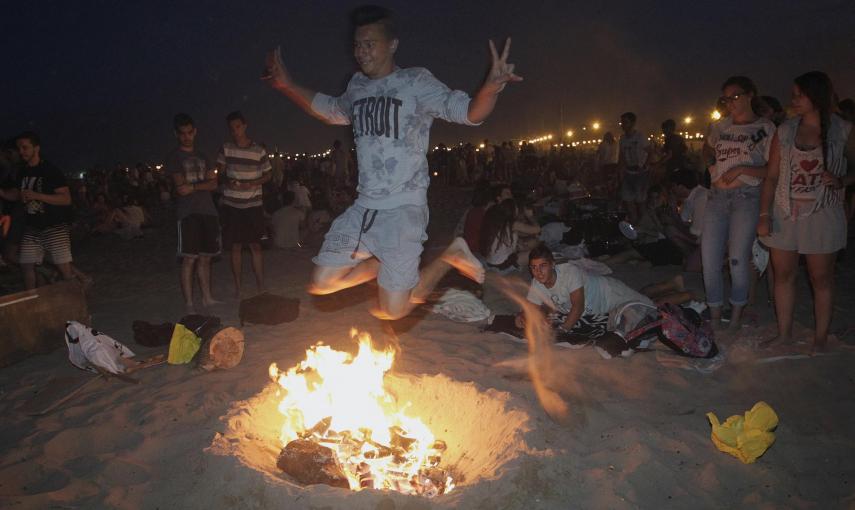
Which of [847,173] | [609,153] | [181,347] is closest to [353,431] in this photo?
[181,347]

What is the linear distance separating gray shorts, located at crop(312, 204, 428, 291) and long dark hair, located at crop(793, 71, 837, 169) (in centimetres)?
296

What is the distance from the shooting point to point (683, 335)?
4.32m

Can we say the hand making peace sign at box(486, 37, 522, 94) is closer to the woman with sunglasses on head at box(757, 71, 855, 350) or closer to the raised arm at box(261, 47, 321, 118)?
the raised arm at box(261, 47, 321, 118)

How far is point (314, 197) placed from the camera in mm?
17703

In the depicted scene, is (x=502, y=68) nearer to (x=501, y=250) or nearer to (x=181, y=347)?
(x=181, y=347)

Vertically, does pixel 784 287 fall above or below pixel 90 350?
above

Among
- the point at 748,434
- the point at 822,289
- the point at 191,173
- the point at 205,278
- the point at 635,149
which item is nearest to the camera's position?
the point at 748,434

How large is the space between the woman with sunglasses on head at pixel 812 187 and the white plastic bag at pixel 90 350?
541cm

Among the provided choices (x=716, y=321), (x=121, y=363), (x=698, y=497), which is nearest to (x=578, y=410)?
(x=698, y=497)

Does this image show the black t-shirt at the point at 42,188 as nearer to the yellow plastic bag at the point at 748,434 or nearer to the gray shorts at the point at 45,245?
the gray shorts at the point at 45,245

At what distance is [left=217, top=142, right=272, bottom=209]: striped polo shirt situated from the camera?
244 inches

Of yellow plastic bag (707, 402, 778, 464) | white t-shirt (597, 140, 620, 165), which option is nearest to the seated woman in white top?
yellow plastic bag (707, 402, 778, 464)

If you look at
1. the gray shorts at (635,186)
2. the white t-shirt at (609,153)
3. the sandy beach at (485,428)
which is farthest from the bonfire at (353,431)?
the white t-shirt at (609,153)

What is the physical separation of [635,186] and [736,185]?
5447 mm
